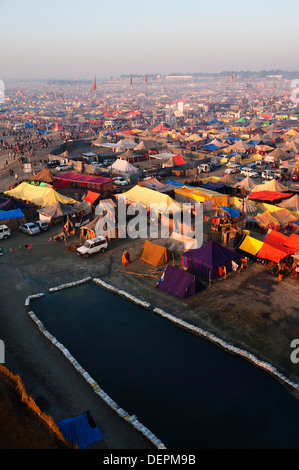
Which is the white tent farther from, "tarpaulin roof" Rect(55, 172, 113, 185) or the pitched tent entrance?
the pitched tent entrance

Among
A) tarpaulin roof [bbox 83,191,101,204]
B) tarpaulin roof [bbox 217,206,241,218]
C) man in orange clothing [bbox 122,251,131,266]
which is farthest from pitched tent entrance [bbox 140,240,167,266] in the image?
tarpaulin roof [bbox 83,191,101,204]

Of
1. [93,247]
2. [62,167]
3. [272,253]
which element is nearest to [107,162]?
[62,167]

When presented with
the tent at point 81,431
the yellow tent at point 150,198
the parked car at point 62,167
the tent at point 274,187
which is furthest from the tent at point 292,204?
the parked car at point 62,167
